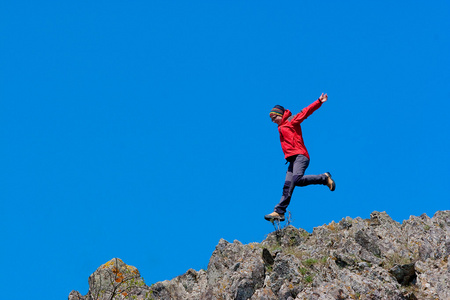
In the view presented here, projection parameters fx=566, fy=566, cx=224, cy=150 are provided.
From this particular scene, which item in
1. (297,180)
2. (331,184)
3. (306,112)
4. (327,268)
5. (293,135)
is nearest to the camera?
(327,268)

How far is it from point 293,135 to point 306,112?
0.93 meters

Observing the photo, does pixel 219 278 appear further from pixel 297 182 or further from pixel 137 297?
pixel 297 182

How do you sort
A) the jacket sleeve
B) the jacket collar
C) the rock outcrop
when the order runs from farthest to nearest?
the jacket collar, the jacket sleeve, the rock outcrop

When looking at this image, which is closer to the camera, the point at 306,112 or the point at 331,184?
the point at 331,184

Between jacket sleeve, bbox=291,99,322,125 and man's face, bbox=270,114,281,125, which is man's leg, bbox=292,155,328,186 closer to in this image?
jacket sleeve, bbox=291,99,322,125

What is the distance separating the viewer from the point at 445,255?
14.5 m

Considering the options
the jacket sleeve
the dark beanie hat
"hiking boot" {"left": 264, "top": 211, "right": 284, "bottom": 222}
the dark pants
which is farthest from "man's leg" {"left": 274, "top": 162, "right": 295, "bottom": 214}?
the dark beanie hat

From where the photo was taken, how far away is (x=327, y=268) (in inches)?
577

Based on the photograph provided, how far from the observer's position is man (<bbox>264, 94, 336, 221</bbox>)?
762 inches

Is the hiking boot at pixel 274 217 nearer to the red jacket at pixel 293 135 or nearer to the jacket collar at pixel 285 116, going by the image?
the red jacket at pixel 293 135

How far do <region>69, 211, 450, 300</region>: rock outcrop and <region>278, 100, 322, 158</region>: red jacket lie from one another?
2872mm

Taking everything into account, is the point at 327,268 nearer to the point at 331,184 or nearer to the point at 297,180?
the point at 331,184

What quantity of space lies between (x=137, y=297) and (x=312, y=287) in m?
5.58

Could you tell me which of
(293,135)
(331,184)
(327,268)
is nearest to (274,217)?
(331,184)
